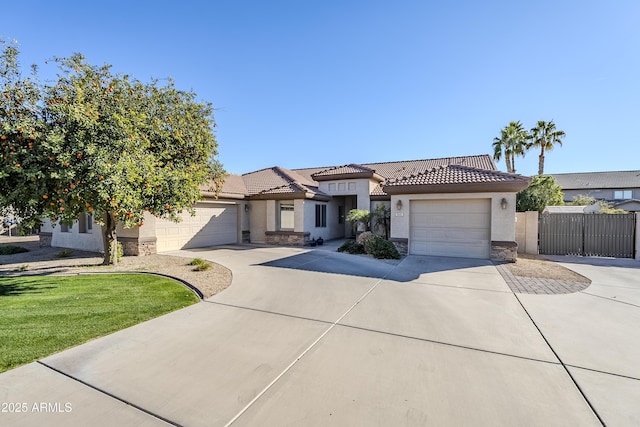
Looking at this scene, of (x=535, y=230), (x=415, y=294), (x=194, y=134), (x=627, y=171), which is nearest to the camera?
(x=415, y=294)

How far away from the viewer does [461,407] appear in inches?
110

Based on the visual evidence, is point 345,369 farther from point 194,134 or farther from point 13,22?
point 13,22

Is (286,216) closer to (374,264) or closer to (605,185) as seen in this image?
(374,264)

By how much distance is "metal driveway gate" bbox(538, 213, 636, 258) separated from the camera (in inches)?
457

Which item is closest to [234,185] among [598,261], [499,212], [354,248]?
[354,248]

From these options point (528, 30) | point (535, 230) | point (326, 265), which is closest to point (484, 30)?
point (528, 30)

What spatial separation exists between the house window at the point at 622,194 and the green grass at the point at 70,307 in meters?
53.3

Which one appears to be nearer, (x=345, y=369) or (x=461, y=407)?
(x=461, y=407)

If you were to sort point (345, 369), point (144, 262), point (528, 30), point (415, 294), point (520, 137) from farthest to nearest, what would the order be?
point (520, 137) → point (144, 262) → point (528, 30) → point (415, 294) → point (345, 369)

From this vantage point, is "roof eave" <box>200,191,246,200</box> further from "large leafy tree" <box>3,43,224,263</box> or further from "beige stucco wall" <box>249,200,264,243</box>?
"large leafy tree" <box>3,43,224,263</box>

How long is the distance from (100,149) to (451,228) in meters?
12.5

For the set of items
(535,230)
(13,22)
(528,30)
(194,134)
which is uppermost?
(528,30)

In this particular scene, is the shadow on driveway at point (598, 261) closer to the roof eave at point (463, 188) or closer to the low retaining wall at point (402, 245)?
the roof eave at point (463, 188)

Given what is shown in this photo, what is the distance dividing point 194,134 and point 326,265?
22.1 ft
